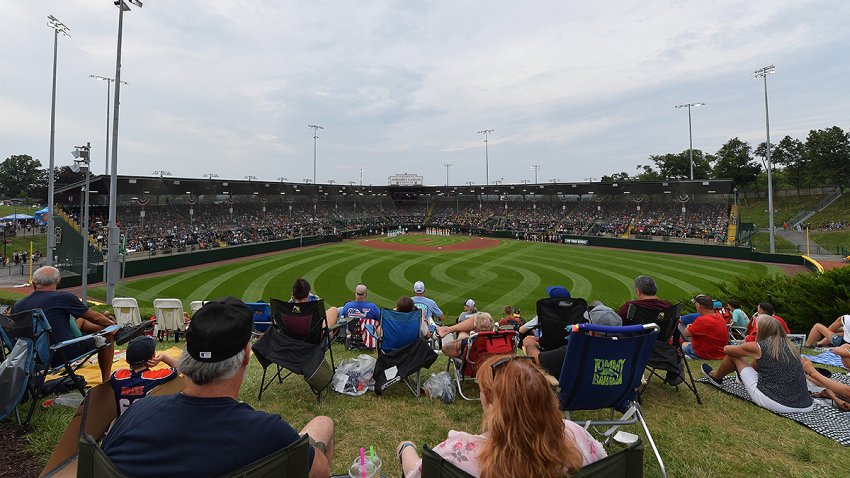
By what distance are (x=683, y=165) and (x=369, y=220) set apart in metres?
65.5

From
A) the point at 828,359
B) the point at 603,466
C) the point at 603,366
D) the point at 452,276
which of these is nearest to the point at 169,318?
the point at 603,366

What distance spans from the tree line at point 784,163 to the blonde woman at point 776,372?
73243 millimetres

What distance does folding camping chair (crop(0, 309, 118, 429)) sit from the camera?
13.9ft

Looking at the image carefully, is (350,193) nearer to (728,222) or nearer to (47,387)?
(728,222)

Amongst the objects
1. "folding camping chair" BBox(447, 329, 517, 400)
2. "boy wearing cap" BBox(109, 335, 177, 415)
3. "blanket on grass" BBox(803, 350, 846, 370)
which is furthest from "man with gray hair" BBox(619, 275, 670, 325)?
"boy wearing cap" BBox(109, 335, 177, 415)

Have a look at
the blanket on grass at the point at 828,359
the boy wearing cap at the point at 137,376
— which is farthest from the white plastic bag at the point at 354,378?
the blanket on grass at the point at 828,359

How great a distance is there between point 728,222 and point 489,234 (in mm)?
29717

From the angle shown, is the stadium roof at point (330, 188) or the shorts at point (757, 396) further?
the stadium roof at point (330, 188)

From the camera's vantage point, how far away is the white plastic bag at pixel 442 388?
512 cm

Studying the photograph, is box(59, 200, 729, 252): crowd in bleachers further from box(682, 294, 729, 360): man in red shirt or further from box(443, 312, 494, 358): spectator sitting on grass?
box(682, 294, 729, 360): man in red shirt

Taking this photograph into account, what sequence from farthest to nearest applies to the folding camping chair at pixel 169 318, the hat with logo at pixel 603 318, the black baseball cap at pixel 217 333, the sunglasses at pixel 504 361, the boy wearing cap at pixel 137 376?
the folding camping chair at pixel 169 318
the hat with logo at pixel 603 318
the boy wearing cap at pixel 137 376
the sunglasses at pixel 504 361
the black baseball cap at pixel 217 333

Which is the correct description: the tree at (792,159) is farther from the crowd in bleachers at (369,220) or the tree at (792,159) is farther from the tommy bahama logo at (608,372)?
the tommy bahama logo at (608,372)

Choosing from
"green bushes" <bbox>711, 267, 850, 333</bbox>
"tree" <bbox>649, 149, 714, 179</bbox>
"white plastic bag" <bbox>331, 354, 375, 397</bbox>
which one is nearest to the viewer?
"white plastic bag" <bbox>331, 354, 375, 397</bbox>

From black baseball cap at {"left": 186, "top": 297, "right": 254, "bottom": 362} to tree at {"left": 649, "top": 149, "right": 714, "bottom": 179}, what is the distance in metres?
92.6
